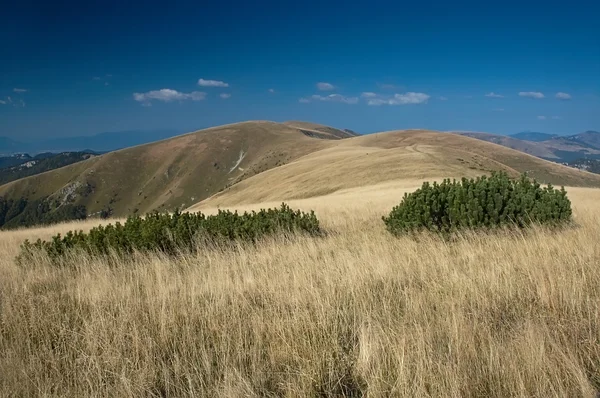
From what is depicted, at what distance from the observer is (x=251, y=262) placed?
7480mm

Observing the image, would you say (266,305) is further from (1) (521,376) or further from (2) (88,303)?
(1) (521,376)

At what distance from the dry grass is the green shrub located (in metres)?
2.84

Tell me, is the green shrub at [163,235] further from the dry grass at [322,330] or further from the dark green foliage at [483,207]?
the dark green foliage at [483,207]

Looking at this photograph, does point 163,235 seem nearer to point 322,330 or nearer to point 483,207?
point 322,330

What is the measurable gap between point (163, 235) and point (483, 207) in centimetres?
836

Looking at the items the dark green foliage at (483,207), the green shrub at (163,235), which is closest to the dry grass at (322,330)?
the green shrub at (163,235)

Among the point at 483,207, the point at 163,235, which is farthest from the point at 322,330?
the point at 483,207

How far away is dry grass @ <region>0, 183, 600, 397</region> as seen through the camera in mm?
3109

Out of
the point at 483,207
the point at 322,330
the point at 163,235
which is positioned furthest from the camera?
the point at 483,207

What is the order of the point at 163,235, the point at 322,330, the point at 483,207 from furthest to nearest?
the point at 483,207 → the point at 163,235 → the point at 322,330

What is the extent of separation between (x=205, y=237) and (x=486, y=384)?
27.4ft

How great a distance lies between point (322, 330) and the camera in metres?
4.02

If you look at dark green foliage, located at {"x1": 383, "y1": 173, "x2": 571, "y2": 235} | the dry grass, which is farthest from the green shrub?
dark green foliage, located at {"x1": 383, "y1": 173, "x2": 571, "y2": 235}

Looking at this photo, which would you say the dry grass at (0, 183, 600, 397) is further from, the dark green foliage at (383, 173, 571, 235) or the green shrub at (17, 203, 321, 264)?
the dark green foliage at (383, 173, 571, 235)
